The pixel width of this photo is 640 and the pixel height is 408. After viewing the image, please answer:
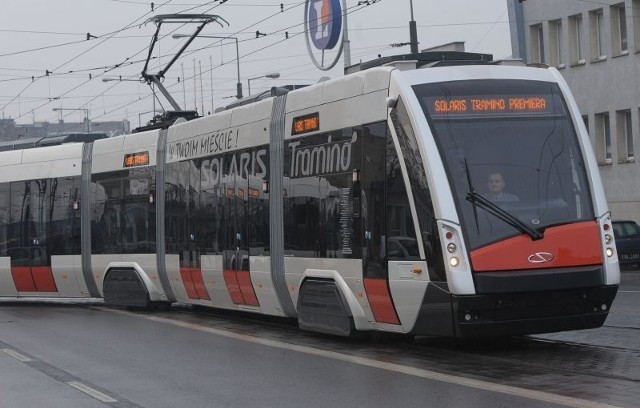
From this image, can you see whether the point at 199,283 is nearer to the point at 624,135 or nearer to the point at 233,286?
the point at 233,286

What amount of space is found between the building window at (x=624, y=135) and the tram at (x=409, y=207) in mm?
25879

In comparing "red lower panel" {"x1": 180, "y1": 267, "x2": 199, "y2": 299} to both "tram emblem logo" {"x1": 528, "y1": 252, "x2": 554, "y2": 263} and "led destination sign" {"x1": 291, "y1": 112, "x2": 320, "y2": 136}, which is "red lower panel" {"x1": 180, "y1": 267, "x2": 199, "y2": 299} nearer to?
"led destination sign" {"x1": 291, "y1": 112, "x2": 320, "y2": 136}

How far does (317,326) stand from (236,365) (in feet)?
7.30

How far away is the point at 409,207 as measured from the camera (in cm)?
1344

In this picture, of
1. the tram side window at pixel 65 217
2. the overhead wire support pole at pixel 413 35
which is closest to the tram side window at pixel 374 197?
the tram side window at pixel 65 217

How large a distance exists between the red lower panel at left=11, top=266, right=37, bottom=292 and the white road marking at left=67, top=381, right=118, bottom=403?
13.6 metres

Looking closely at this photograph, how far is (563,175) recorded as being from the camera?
13492 millimetres

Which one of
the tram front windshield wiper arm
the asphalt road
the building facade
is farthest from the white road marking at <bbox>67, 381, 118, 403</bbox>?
the building facade

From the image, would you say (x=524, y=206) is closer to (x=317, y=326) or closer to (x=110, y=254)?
(x=317, y=326)

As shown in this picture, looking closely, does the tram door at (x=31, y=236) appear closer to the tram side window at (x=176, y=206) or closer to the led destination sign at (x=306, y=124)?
the tram side window at (x=176, y=206)

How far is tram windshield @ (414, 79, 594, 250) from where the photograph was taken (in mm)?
13047

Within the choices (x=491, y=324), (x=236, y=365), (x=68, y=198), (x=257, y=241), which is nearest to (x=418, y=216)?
(x=491, y=324)

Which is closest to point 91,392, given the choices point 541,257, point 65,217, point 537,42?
point 541,257

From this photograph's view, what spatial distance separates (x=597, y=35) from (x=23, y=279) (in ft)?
83.2
